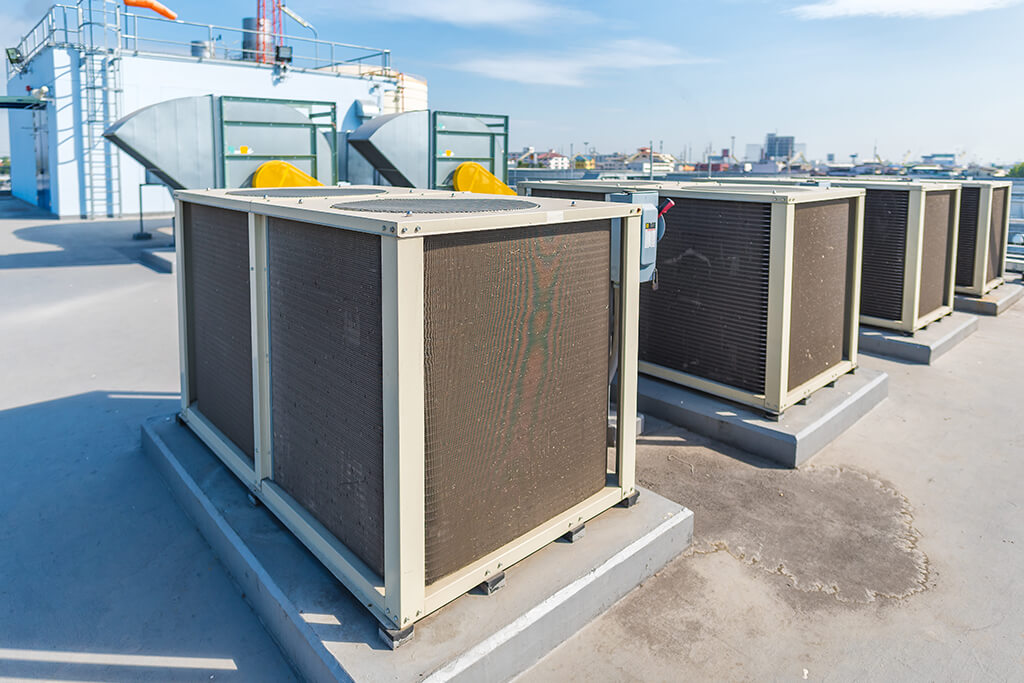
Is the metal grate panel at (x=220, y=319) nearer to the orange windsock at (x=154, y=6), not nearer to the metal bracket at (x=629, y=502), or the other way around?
the metal bracket at (x=629, y=502)

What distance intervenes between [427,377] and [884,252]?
19.2 feet

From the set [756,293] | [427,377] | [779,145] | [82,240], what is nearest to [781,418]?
[756,293]

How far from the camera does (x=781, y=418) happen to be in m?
4.67

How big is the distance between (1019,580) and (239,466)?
3601 millimetres

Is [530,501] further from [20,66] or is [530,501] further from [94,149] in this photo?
[20,66]

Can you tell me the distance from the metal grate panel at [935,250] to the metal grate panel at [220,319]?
6.08 metres

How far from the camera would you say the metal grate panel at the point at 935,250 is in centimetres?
692

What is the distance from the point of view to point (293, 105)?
480 inches

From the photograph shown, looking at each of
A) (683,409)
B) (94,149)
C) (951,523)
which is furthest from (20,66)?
(951,523)

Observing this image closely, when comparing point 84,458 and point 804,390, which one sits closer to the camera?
point 84,458

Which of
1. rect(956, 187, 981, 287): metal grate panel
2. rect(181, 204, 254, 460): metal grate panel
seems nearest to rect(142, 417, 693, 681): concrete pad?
rect(181, 204, 254, 460): metal grate panel

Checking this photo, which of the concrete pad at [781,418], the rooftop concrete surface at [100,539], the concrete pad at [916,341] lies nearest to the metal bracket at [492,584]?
the rooftop concrete surface at [100,539]

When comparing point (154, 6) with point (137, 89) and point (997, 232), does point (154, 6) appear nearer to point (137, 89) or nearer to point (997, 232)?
point (137, 89)

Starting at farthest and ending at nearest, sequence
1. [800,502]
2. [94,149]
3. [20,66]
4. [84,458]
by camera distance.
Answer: [20,66] < [94,149] < [84,458] < [800,502]
